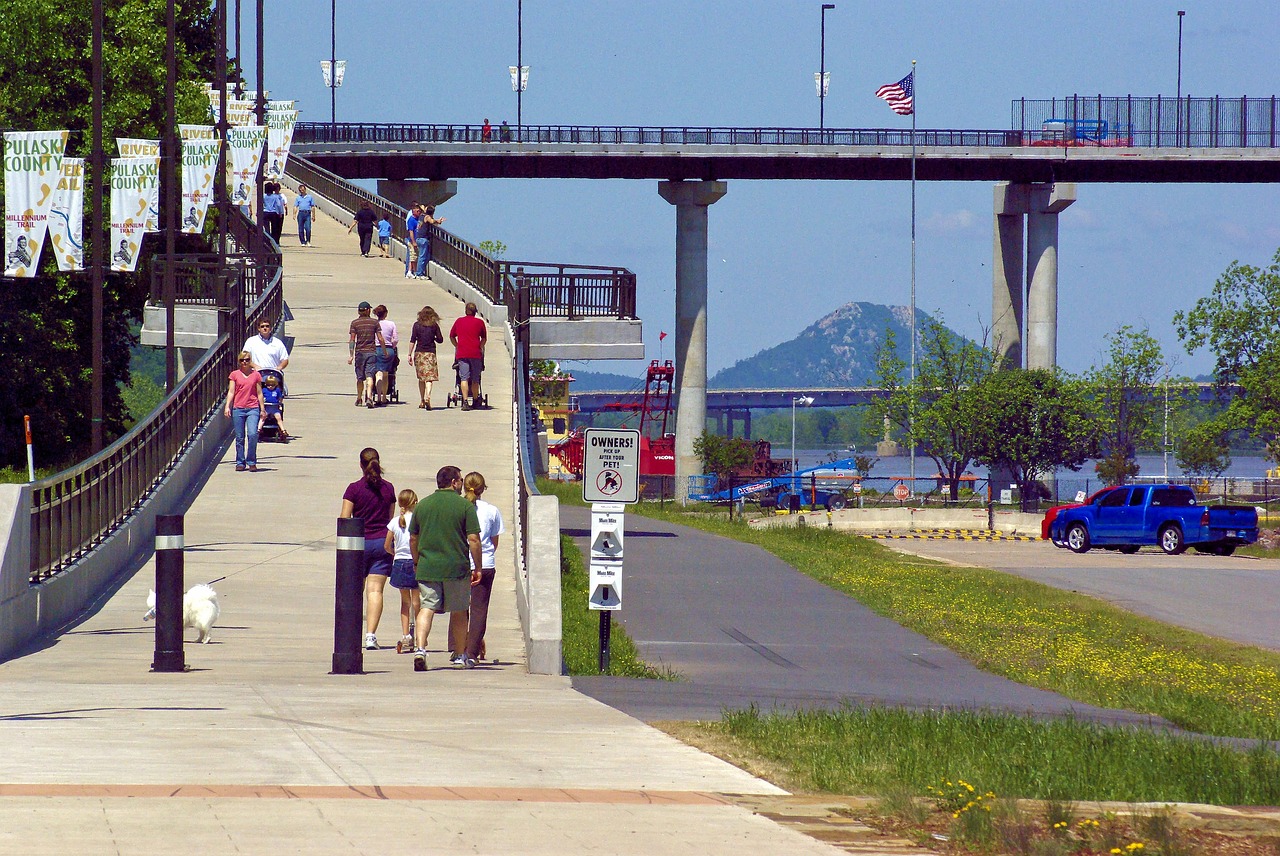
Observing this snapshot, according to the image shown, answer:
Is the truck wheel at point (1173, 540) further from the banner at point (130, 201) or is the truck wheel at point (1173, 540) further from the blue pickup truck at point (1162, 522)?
the banner at point (130, 201)

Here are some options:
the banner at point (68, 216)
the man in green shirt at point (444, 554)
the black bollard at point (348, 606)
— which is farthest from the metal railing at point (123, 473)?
the man in green shirt at point (444, 554)

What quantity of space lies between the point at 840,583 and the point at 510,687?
1686cm

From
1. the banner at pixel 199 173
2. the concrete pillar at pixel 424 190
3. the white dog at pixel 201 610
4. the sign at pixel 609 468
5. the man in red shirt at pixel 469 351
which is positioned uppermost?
the concrete pillar at pixel 424 190

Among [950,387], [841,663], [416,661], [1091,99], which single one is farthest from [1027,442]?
[416,661]

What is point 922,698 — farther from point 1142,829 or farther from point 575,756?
point 1142,829

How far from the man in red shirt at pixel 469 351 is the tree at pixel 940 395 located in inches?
2244

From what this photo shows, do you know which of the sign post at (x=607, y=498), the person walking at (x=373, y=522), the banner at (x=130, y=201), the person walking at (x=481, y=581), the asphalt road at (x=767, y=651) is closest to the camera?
the asphalt road at (x=767, y=651)

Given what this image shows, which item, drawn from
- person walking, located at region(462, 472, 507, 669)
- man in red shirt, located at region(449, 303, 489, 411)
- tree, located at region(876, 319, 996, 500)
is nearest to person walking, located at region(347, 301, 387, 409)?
man in red shirt, located at region(449, 303, 489, 411)

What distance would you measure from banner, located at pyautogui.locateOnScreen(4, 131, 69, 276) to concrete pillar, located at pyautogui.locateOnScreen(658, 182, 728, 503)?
175ft

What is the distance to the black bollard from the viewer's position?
12.9 meters

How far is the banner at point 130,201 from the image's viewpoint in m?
33.7

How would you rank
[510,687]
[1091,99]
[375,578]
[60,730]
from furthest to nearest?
1. [1091,99]
2. [375,578]
3. [510,687]
4. [60,730]

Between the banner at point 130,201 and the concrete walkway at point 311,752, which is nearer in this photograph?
the concrete walkway at point 311,752

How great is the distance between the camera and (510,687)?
1241 centimetres
